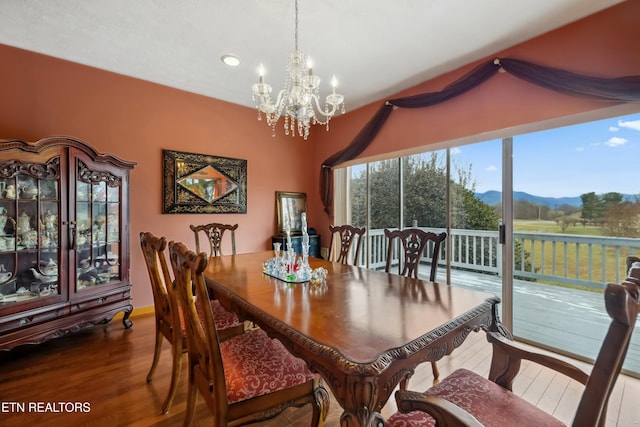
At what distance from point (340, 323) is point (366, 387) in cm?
32

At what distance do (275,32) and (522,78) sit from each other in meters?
2.13

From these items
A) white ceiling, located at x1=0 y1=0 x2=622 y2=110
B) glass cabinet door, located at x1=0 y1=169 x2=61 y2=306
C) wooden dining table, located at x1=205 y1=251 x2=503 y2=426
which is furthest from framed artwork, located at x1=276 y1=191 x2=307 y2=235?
glass cabinet door, located at x1=0 y1=169 x2=61 y2=306

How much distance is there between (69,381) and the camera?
2.05 metres

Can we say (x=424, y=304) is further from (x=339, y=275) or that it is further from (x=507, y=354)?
(x=339, y=275)

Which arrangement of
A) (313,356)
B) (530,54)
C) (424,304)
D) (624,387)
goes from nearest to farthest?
(313,356)
(424,304)
(624,387)
(530,54)

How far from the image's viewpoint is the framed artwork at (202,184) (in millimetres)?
3445

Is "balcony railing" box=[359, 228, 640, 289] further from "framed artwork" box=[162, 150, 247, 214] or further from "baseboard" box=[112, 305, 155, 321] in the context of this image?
"baseboard" box=[112, 305, 155, 321]

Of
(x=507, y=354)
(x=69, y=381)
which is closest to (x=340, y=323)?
(x=507, y=354)

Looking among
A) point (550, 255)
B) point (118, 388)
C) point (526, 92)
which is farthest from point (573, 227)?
point (118, 388)

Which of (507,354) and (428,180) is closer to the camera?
(507,354)

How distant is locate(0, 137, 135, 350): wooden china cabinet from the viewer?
2260mm

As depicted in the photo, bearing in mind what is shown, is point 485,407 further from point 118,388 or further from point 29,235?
point 29,235

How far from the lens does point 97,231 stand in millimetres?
2771

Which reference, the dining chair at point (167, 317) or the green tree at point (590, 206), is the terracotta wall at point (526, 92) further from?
the dining chair at point (167, 317)
